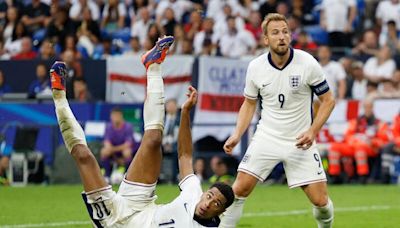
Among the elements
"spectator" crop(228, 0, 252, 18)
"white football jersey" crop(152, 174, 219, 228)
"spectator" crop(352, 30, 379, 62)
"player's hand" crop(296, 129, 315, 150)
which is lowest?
"white football jersey" crop(152, 174, 219, 228)

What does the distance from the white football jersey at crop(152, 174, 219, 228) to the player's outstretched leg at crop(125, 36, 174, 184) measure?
1.48 feet

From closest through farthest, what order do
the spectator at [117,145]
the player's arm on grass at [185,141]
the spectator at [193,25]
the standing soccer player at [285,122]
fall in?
the player's arm on grass at [185,141] < the standing soccer player at [285,122] < the spectator at [117,145] < the spectator at [193,25]

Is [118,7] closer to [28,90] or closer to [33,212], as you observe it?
[28,90]

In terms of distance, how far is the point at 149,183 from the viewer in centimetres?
1057

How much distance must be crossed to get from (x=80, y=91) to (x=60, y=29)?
345 cm

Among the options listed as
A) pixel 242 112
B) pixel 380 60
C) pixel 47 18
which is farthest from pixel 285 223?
pixel 47 18

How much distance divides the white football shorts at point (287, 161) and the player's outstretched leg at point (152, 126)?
1.31 m

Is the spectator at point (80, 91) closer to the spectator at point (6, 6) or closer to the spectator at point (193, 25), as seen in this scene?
the spectator at point (193, 25)

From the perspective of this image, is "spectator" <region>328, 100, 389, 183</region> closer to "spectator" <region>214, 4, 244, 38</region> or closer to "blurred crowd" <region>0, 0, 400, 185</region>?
"blurred crowd" <region>0, 0, 400, 185</region>

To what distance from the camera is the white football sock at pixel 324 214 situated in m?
11.6

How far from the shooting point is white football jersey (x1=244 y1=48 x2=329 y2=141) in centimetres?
1177

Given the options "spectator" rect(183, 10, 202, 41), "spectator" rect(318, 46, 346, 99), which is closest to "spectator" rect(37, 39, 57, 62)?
"spectator" rect(183, 10, 202, 41)

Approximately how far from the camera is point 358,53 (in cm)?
2383

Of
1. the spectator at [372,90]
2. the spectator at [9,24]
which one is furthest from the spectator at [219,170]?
the spectator at [9,24]
